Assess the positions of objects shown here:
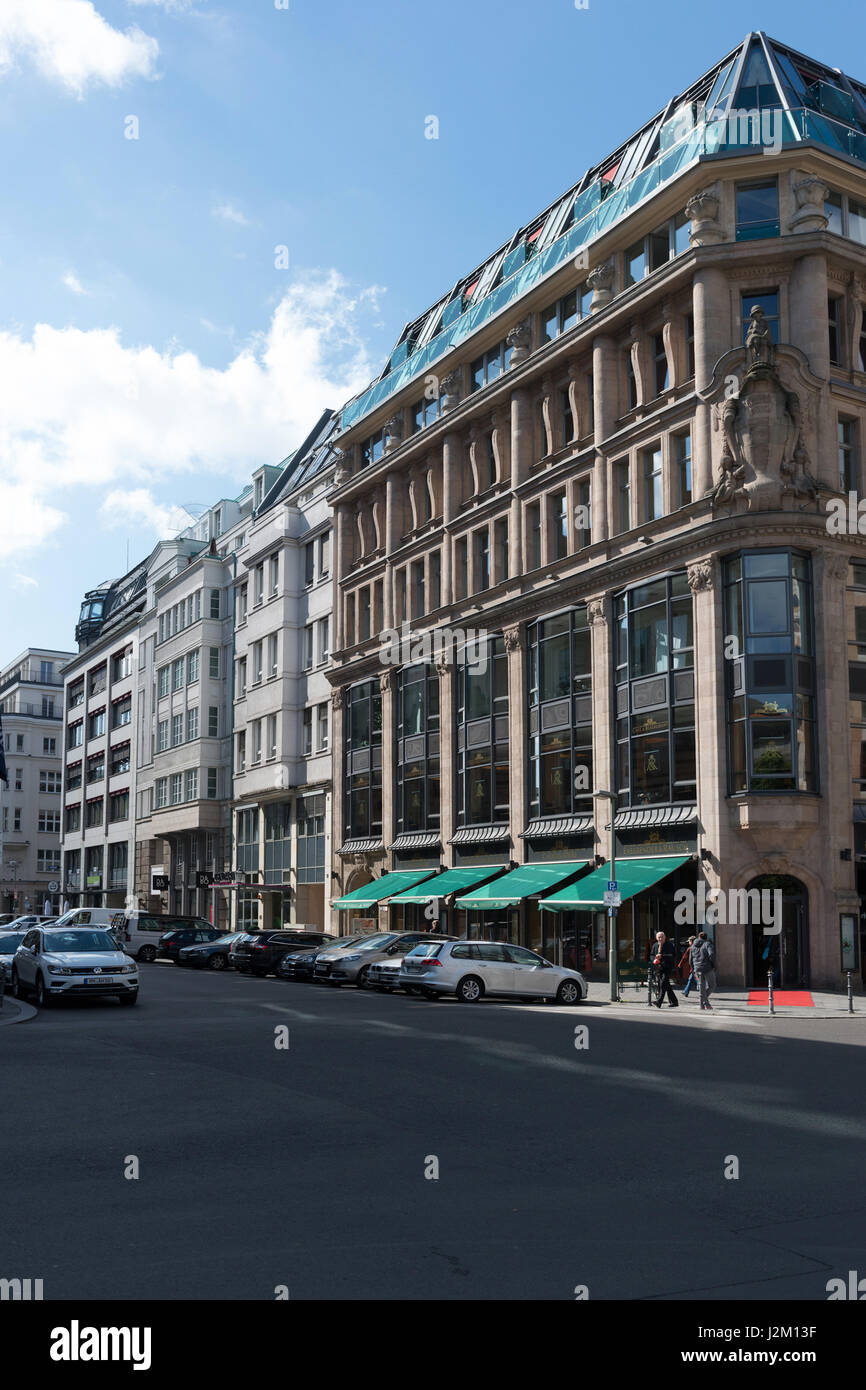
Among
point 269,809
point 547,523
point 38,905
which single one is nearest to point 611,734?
point 547,523

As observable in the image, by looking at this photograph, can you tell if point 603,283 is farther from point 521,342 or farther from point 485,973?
point 485,973

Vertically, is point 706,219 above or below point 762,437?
above

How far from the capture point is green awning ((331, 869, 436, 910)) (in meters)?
47.5

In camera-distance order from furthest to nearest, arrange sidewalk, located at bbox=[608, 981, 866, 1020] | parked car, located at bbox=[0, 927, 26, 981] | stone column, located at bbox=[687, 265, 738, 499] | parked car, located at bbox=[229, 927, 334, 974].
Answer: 1. parked car, located at bbox=[229, 927, 334, 974]
2. stone column, located at bbox=[687, 265, 738, 499]
3. parked car, located at bbox=[0, 927, 26, 981]
4. sidewalk, located at bbox=[608, 981, 866, 1020]

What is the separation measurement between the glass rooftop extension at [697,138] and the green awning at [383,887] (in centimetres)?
1943

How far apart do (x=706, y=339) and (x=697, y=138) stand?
6.13 meters

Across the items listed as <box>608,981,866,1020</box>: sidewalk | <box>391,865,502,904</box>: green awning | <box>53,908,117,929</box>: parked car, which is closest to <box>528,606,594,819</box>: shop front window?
<box>391,865,502,904</box>: green awning

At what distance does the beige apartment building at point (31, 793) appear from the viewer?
113625 millimetres

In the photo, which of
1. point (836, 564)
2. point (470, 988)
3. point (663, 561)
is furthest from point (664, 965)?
point (663, 561)

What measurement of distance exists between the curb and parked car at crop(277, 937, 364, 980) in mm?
10051

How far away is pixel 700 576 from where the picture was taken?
35.2 meters

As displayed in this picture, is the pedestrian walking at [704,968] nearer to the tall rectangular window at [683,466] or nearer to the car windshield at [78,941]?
the car windshield at [78,941]

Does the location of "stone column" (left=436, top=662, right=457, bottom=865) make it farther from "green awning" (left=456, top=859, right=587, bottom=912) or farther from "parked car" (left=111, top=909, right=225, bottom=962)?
"parked car" (left=111, top=909, right=225, bottom=962)

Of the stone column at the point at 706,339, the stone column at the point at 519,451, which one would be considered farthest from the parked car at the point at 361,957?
the stone column at the point at 519,451
